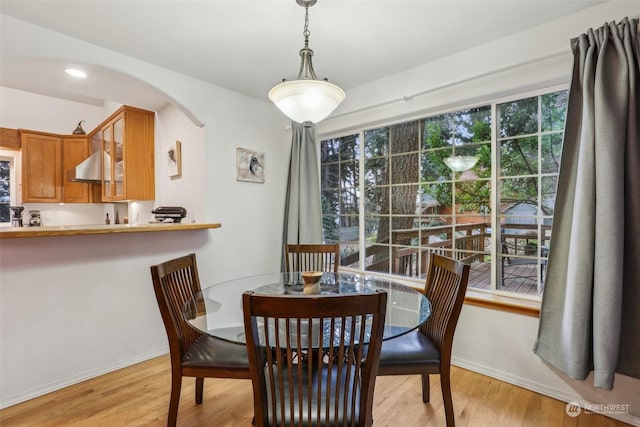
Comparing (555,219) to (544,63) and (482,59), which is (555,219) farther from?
(482,59)

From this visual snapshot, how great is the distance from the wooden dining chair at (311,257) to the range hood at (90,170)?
2.68 meters

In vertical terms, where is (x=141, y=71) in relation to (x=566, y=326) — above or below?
above

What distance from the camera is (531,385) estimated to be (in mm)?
2010

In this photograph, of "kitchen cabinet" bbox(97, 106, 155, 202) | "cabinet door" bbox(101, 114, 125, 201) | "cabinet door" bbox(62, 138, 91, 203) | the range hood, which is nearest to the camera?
"kitchen cabinet" bbox(97, 106, 155, 202)

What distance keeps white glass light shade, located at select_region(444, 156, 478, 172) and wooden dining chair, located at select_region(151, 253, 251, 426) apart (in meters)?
2.01

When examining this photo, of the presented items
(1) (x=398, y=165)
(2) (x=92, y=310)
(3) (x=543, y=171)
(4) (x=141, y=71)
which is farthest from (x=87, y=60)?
(3) (x=543, y=171)

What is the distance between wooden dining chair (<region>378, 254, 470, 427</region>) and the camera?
1.51 metres

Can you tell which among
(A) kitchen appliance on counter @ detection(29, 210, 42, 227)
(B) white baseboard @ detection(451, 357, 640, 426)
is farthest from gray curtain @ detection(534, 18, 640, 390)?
(A) kitchen appliance on counter @ detection(29, 210, 42, 227)

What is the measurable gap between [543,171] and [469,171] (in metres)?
0.48

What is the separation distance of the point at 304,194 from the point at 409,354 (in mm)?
1930

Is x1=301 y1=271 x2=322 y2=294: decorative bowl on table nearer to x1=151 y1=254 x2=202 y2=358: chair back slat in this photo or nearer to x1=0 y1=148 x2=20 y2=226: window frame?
x1=151 y1=254 x2=202 y2=358: chair back slat

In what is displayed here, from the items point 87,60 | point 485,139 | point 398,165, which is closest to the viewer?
point 87,60

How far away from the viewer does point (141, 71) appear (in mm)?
2416

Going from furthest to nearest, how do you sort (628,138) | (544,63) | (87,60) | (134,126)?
(134,126)
(87,60)
(544,63)
(628,138)
